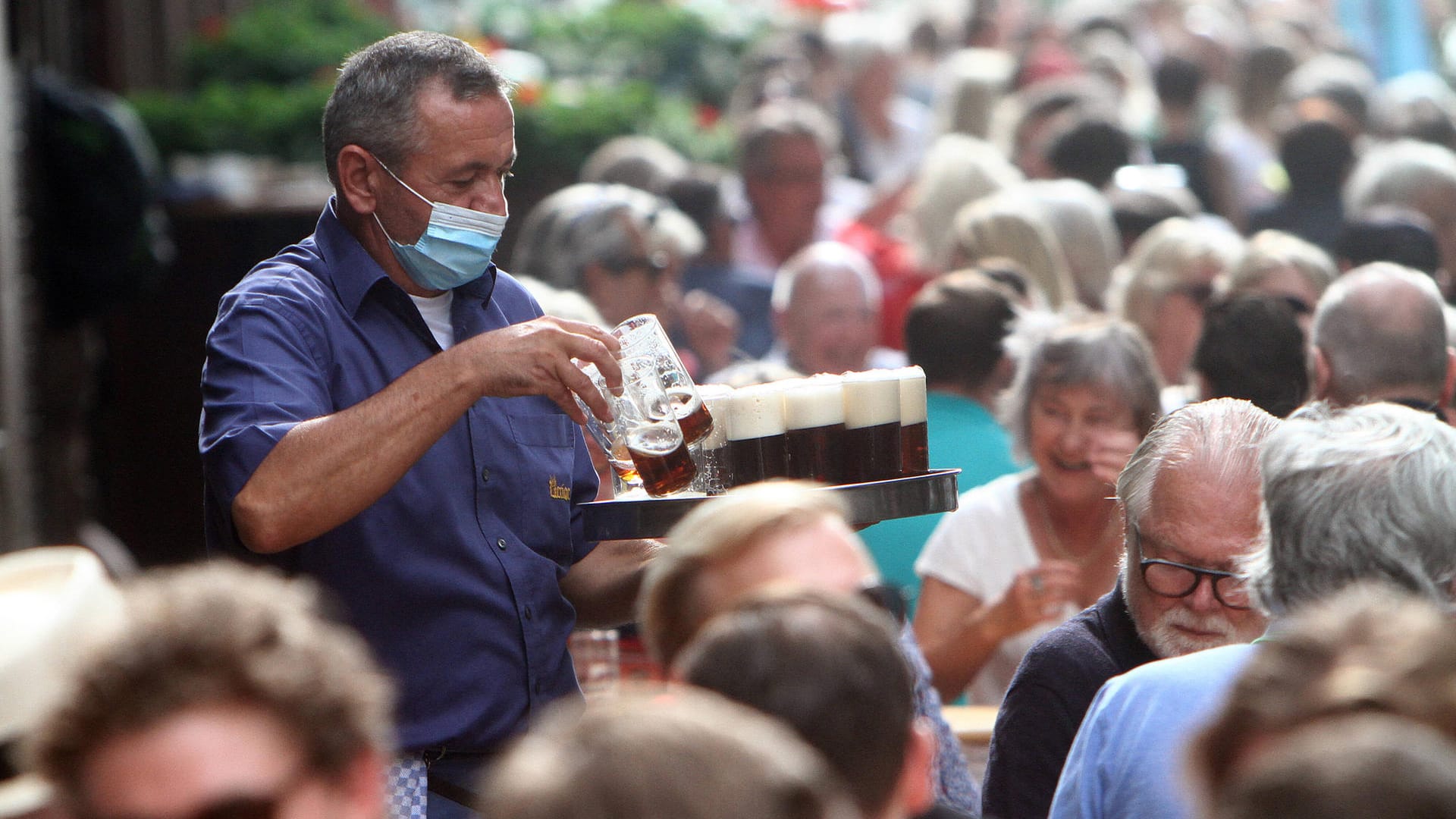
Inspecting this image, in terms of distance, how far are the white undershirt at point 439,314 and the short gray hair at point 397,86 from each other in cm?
24

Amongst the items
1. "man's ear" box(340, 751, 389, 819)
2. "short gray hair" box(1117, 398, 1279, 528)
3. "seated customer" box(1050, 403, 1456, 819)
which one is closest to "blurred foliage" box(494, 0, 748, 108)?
"short gray hair" box(1117, 398, 1279, 528)

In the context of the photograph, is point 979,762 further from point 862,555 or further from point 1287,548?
point 862,555

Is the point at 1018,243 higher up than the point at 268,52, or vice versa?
the point at 268,52

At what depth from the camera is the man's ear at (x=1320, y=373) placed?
4.29 meters

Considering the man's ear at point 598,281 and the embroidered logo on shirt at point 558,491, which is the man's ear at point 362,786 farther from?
the man's ear at point 598,281

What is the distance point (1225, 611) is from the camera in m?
2.82

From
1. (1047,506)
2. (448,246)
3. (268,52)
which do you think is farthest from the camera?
(268,52)

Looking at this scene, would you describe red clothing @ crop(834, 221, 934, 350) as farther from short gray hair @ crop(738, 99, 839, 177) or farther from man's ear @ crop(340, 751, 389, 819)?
man's ear @ crop(340, 751, 389, 819)

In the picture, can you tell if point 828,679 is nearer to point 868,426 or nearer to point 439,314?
point 868,426

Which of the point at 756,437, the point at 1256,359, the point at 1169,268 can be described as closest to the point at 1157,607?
the point at 756,437

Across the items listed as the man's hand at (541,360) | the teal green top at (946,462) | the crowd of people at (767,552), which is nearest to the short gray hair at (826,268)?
the crowd of people at (767,552)

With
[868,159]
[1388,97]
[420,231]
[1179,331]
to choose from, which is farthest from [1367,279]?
[868,159]

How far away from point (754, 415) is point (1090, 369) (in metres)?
1.88

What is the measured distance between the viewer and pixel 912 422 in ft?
9.20
